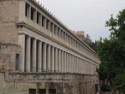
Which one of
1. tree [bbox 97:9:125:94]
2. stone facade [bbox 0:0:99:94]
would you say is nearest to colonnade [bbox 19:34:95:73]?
stone facade [bbox 0:0:99:94]

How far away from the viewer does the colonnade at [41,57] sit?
5722 cm

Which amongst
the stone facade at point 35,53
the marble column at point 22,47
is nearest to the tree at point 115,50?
the stone facade at point 35,53

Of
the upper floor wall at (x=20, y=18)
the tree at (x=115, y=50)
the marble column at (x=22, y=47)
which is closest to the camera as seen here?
the tree at (x=115, y=50)

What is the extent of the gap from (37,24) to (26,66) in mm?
9124

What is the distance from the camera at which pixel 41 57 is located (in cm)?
6669

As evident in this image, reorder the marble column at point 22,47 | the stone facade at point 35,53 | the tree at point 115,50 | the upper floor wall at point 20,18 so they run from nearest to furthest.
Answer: the stone facade at point 35,53 < the tree at point 115,50 < the marble column at point 22,47 < the upper floor wall at point 20,18

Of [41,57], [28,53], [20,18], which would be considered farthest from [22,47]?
[41,57]

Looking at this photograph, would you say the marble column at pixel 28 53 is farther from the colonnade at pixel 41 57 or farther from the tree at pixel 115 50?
the tree at pixel 115 50

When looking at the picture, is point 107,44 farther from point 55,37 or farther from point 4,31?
point 55,37

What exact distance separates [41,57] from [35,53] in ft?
17.1

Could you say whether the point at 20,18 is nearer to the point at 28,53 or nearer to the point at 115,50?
the point at 28,53

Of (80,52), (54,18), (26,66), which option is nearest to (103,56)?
(26,66)

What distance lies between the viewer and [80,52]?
116250mm

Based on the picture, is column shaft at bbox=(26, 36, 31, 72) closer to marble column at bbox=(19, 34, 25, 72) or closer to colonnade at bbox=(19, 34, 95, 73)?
colonnade at bbox=(19, 34, 95, 73)
